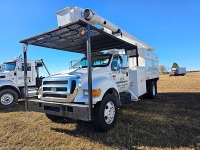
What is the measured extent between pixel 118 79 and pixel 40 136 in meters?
2.96

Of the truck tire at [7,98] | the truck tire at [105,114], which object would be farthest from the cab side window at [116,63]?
the truck tire at [7,98]

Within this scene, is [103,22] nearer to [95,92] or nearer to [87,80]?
[87,80]

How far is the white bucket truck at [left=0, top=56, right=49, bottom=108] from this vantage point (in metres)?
9.34

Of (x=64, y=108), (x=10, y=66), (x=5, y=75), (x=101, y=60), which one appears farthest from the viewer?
(x=10, y=66)

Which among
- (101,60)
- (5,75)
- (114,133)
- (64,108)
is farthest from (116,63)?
(5,75)

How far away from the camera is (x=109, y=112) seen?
4879 mm

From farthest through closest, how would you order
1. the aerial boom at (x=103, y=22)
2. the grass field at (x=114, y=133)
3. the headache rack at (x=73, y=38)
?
the aerial boom at (x=103, y=22)
the headache rack at (x=73, y=38)
the grass field at (x=114, y=133)

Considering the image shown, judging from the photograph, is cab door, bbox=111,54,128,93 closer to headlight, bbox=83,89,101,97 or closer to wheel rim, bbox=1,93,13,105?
headlight, bbox=83,89,101,97

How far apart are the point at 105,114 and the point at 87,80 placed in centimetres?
100

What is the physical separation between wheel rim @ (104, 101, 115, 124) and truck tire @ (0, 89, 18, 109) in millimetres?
6516

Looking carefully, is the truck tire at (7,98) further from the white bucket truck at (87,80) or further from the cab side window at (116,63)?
the cab side window at (116,63)

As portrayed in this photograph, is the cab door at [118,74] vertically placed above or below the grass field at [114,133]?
above

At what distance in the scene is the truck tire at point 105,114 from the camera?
447 cm

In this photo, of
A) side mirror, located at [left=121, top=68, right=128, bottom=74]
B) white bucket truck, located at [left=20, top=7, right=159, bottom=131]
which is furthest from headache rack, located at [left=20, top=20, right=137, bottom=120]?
side mirror, located at [left=121, top=68, right=128, bottom=74]
